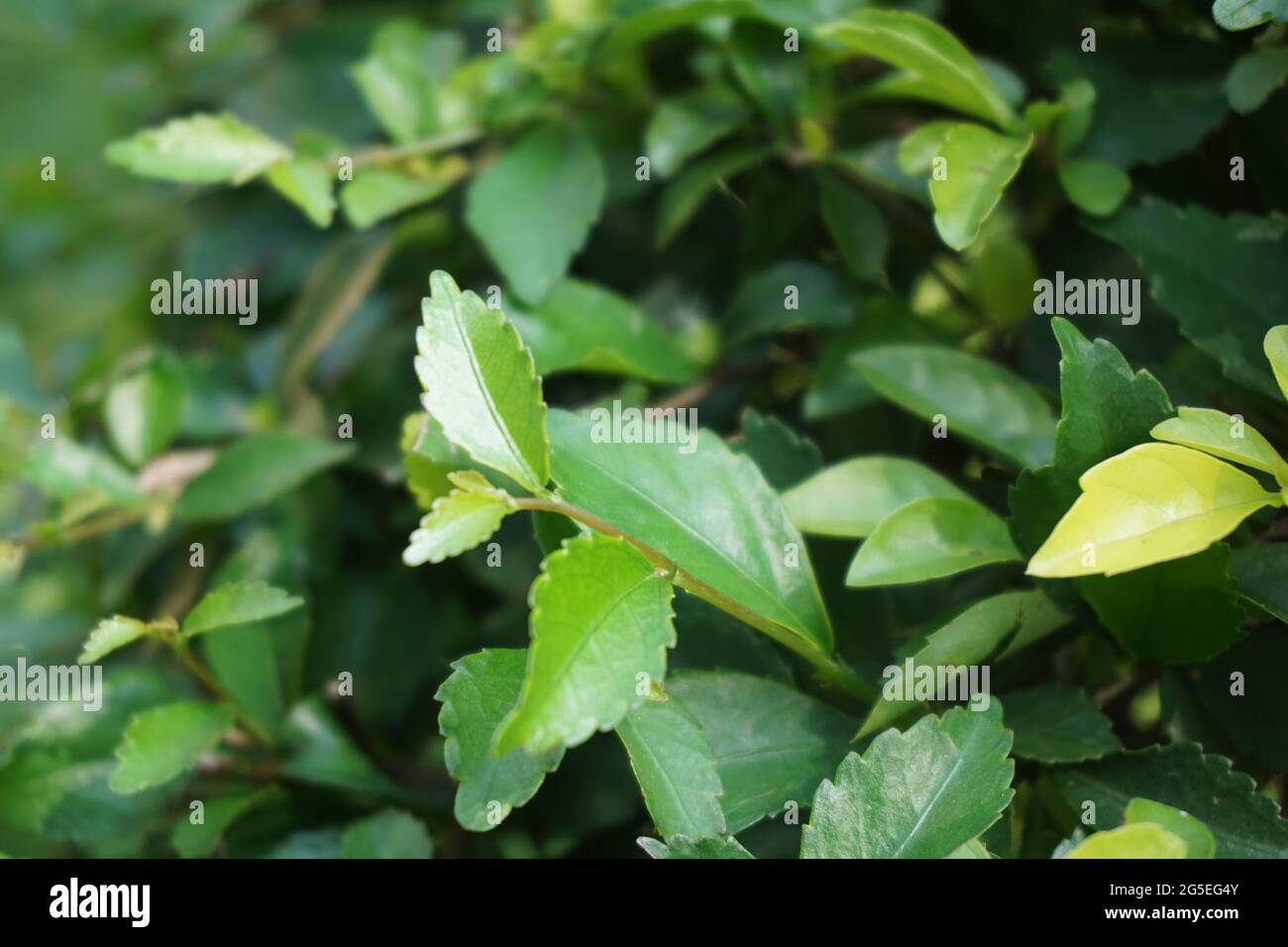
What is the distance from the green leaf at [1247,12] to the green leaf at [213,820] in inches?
25.8

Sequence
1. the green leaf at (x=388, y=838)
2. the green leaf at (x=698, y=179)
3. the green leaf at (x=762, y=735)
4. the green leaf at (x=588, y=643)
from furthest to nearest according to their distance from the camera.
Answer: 1. the green leaf at (x=698, y=179)
2. the green leaf at (x=388, y=838)
3. the green leaf at (x=762, y=735)
4. the green leaf at (x=588, y=643)

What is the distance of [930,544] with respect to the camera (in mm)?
542

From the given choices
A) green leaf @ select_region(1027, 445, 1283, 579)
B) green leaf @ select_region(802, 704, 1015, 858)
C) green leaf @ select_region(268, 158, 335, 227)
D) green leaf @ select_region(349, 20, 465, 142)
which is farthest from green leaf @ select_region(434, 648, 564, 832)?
green leaf @ select_region(349, 20, 465, 142)

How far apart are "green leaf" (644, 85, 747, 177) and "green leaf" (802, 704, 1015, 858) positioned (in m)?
0.39

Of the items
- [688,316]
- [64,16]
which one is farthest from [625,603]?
[64,16]

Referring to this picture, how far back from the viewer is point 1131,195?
68cm

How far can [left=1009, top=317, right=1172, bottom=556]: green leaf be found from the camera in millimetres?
485

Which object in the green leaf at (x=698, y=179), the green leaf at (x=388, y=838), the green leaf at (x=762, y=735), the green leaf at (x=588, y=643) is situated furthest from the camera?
the green leaf at (x=698, y=179)

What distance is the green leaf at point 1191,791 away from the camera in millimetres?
474

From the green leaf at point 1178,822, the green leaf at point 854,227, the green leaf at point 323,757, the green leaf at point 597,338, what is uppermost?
the green leaf at point 854,227

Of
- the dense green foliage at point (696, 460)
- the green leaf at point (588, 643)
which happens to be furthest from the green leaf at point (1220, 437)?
the green leaf at point (588, 643)

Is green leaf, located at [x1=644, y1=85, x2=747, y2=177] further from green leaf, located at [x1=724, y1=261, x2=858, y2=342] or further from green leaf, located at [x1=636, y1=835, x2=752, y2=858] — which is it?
green leaf, located at [x1=636, y1=835, x2=752, y2=858]

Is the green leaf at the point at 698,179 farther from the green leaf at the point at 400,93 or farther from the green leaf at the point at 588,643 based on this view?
the green leaf at the point at 588,643
